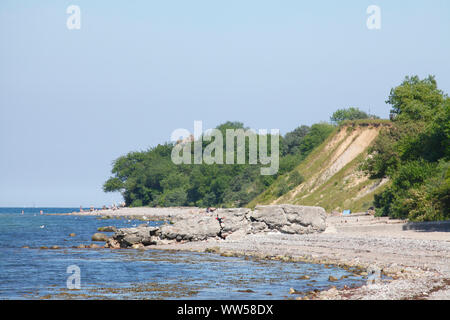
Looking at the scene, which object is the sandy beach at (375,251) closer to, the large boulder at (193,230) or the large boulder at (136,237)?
the large boulder at (193,230)

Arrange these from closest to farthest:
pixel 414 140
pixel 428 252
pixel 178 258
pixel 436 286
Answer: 1. pixel 436 286
2. pixel 428 252
3. pixel 178 258
4. pixel 414 140

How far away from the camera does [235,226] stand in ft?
127

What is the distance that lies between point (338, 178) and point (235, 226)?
34490mm

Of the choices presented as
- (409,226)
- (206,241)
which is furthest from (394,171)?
(206,241)

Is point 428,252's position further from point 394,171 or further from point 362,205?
point 362,205

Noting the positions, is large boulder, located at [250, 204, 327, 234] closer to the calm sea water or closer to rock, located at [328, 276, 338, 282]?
the calm sea water

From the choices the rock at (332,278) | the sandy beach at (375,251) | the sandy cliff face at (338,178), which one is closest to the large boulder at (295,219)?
the sandy beach at (375,251)

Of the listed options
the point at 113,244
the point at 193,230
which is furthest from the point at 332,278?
the point at 113,244

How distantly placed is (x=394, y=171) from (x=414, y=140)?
2749 millimetres

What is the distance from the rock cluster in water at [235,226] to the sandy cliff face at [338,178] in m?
23.5

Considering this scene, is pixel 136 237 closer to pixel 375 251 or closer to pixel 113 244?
pixel 113 244

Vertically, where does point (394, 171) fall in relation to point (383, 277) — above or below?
above

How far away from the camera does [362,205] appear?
2397 inches

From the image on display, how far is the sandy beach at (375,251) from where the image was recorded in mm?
17781
